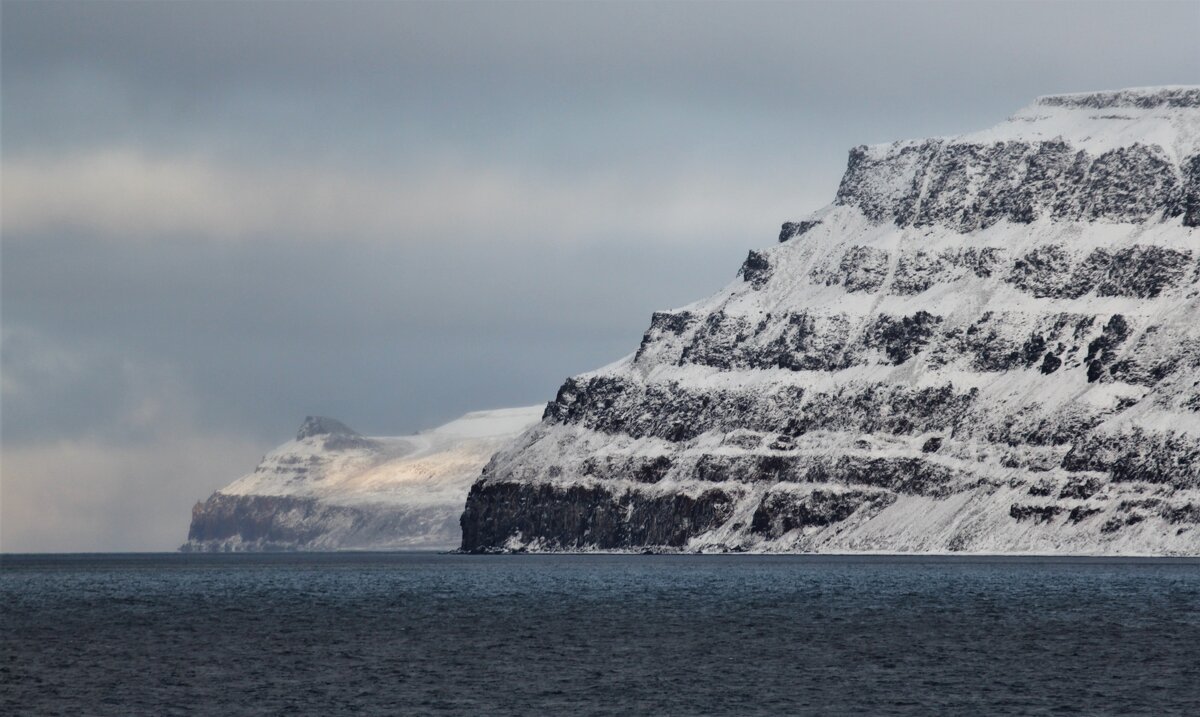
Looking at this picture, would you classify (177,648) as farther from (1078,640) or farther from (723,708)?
(1078,640)

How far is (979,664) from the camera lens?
13225 cm

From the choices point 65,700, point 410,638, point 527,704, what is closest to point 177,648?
point 410,638

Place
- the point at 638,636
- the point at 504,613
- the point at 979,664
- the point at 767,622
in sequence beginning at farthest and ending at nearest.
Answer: the point at 504,613 → the point at 767,622 → the point at 638,636 → the point at 979,664

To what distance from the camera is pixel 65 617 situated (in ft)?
641

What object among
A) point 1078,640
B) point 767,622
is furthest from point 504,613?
point 1078,640

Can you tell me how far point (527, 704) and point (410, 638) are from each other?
4574 cm

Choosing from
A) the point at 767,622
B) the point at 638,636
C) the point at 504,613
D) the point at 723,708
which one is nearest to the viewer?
the point at 723,708

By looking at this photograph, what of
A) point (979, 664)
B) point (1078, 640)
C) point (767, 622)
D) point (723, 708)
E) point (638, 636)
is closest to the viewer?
point (723, 708)

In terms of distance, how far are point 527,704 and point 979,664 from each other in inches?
1393

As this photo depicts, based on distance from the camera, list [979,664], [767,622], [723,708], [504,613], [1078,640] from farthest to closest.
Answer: [504,613] → [767,622] → [1078,640] → [979,664] → [723,708]

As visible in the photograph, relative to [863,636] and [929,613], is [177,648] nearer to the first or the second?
[863,636]

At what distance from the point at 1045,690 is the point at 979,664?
1518 cm

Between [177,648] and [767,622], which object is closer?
[177,648]

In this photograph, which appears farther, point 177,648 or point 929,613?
point 929,613
